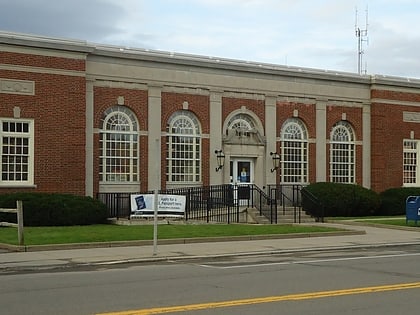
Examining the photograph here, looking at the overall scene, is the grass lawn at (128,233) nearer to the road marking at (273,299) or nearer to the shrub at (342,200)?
the shrub at (342,200)

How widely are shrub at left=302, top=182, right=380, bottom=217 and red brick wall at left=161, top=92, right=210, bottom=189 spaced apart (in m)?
4.68

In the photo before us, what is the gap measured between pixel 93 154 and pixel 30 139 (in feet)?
9.24

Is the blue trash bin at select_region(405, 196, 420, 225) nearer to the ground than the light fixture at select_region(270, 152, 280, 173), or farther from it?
nearer to the ground

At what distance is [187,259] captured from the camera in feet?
56.0

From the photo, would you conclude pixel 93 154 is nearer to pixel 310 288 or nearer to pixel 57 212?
pixel 57 212

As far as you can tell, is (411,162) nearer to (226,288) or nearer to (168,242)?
(168,242)

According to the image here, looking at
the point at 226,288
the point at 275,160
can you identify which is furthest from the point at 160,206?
the point at 226,288

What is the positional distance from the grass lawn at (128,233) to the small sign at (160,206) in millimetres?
2024

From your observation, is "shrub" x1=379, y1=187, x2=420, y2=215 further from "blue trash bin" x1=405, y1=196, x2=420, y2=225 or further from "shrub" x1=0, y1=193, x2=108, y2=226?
"shrub" x1=0, y1=193, x2=108, y2=226

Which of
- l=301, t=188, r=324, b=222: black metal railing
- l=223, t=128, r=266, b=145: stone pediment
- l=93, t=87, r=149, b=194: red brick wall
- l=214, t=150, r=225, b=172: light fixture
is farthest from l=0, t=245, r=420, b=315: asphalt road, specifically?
l=223, t=128, r=266, b=145: stone pediment

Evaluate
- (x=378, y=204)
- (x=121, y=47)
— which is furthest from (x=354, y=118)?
(x=121, y=47)

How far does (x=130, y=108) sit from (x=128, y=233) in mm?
9797

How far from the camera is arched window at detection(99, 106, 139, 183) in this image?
2986 cm

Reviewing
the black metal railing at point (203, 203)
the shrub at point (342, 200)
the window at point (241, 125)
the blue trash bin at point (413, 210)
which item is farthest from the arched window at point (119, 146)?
the blue trash bin at point (413, 210)
